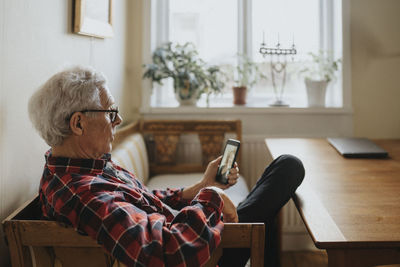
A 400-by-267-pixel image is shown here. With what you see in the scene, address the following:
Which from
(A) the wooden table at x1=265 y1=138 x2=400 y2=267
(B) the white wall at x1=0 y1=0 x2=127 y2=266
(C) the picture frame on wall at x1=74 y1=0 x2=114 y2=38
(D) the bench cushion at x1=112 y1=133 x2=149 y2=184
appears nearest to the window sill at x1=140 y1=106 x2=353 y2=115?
(D) the bench cushion at x1=112 y1=133 x2=149 y2=184

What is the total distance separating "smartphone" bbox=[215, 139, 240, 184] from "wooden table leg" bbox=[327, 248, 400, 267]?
47 centimetres

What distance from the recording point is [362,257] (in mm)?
894

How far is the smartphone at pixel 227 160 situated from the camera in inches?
50.6

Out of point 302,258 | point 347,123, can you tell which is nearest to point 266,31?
point 347,123

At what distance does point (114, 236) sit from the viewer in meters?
0.81

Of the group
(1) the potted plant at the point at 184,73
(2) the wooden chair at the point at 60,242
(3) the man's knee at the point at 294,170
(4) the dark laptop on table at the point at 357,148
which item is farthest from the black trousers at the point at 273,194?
(1) the potted plant at the point at 184,73

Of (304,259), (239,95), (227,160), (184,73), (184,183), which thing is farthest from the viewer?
(239,95)

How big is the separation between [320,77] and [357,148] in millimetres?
961

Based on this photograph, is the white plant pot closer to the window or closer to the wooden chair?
the window

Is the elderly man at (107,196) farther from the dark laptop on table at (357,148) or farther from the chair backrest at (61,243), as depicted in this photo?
the dark laptop on table at (357,148)

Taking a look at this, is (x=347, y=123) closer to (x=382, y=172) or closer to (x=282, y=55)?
(x=282, y=55)

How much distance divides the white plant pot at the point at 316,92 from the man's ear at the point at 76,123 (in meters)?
1.93

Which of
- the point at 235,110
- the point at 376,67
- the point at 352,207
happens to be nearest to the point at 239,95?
the point at 235,110

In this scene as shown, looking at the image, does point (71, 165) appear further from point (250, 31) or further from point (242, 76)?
point (250, 31)
